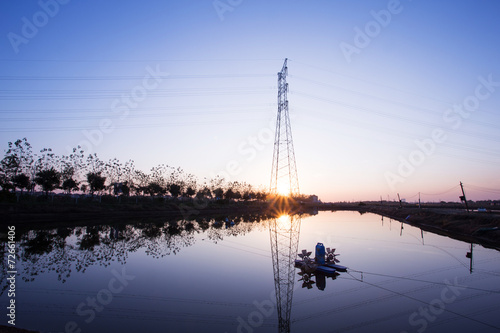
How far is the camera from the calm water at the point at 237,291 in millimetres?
11274

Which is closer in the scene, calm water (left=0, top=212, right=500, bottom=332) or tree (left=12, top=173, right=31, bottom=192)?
calm water (left=0, top=212, right=500, bottom=332)

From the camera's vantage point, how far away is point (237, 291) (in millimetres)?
15164

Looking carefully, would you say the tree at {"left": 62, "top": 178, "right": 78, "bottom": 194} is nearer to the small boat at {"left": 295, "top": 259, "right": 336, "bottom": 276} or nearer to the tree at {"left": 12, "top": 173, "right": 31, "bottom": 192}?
the tree at {"left": 12, "top": 173, "right": 31, "bottom": 192}

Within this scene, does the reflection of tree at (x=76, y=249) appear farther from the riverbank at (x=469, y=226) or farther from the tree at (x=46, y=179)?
the riverbank at (x=469, y=226)

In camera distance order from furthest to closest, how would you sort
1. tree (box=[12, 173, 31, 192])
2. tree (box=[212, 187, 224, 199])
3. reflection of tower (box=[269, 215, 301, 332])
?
1. tree (box=[212, 187, 224, 199])
2. tree (box=[12, 173, 31, 192])
3. reflection of tower (box=[269, 215, 301, 332])

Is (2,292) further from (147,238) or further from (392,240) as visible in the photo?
(392,240)

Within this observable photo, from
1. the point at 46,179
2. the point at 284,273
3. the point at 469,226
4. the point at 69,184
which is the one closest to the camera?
the point at 284,273

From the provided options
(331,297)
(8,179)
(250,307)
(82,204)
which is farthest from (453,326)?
(8,179)

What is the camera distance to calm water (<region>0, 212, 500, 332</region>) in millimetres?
11274

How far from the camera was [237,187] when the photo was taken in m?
124

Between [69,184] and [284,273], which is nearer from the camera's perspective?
[284,273]

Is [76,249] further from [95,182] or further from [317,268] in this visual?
[95,182]

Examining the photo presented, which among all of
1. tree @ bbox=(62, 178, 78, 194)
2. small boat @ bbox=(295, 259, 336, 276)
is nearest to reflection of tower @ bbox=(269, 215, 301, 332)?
small boat @ bbox=(295, 259, 336, 276)

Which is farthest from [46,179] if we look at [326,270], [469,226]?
[469,226]
